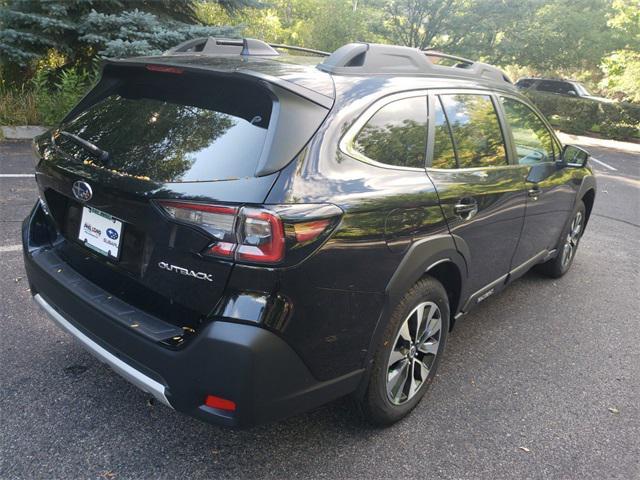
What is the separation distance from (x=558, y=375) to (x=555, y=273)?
176 centimetres

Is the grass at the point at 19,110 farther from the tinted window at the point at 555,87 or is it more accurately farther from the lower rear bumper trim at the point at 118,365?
the tinted window at the point at 555,87

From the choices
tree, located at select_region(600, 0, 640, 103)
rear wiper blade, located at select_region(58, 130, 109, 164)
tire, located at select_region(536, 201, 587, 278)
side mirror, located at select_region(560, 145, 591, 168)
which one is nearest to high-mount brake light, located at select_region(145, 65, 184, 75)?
rear wiper blade, located at select_region(58, 130, 109, 164)

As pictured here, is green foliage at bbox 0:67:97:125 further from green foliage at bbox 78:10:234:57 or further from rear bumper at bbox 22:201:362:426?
rear bumper at bbox 22:201:362:426

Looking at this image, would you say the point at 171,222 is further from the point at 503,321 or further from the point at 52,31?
the point at 52,31

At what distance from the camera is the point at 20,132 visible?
348 inches

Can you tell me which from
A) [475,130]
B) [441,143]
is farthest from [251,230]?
[475,130]

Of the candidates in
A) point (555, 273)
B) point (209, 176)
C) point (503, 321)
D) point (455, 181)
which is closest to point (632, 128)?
point (555, 273)

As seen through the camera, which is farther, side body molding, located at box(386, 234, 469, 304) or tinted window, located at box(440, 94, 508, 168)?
tinted window, located at box(440, 94, 508, 168)

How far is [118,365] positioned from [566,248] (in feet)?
13.4

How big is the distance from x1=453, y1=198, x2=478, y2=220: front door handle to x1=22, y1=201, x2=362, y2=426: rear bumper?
3.34 ft

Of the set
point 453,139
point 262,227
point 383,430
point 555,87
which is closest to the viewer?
point 262,227

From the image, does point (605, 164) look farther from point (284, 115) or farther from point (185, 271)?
point (185, 271)

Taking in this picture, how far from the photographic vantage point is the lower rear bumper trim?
2.06m

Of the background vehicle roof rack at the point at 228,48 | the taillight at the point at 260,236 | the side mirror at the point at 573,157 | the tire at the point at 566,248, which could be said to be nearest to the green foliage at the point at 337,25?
the tire at the point at 566,248
